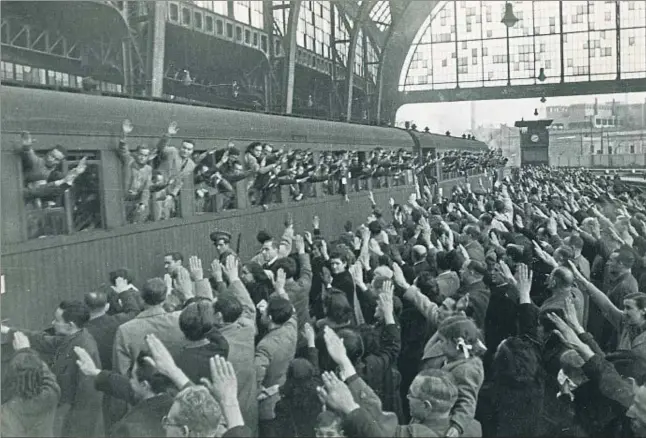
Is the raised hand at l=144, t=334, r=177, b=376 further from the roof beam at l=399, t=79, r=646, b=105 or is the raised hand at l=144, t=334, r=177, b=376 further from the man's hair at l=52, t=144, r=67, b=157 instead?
the roof beam at l=399, t=79, r=646, b=105

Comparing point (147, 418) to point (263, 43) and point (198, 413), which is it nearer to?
point (198, 413)

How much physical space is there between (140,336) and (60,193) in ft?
10.2

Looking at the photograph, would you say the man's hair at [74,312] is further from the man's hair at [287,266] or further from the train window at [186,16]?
the train window at [186,16]

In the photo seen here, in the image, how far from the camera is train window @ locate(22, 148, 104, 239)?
7027 millimetres

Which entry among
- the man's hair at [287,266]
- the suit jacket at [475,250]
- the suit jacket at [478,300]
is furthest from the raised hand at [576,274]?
the man's hair at [287,266]

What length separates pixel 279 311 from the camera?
4891 millimetres

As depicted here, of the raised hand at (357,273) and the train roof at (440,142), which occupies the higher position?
the train roof at (440,142)

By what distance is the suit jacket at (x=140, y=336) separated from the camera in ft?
15.1

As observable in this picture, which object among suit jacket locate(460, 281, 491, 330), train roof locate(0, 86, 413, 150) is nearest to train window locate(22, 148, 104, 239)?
train roof locate(0, 86, 413, 150)

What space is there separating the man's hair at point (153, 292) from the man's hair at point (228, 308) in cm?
40

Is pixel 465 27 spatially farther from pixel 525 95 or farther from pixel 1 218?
pixel 1 218

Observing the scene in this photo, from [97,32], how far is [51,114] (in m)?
9.65

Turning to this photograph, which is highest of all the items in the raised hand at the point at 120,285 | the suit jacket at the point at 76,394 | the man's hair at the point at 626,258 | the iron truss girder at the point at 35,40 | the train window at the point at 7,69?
the iron truss girder at the point at 35,40

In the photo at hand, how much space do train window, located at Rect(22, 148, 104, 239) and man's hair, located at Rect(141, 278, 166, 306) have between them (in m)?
2.69
